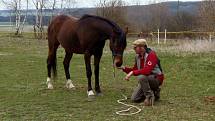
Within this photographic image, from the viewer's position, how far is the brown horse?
8.27 metres

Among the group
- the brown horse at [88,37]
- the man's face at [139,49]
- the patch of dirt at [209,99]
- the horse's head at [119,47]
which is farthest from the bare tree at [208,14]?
the man's face at [139,49]

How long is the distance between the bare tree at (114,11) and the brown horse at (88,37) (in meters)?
31.3

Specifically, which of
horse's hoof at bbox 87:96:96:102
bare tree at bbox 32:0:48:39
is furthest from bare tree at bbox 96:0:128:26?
horse's hoof at bbox 87:96:96:102

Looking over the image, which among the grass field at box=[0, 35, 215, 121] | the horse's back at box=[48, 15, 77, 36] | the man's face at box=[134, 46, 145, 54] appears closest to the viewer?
the grass field at box=[0, 35, 215, 121]

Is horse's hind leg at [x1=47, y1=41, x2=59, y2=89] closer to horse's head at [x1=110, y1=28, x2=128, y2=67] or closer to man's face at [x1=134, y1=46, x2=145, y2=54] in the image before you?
horse's head at [x1=110, y1=28, x2=128, y2=67]

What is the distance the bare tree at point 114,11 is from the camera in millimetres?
42188

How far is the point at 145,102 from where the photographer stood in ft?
25.7

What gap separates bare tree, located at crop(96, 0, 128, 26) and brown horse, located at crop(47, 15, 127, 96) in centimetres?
3131

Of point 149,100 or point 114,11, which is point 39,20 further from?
point 149,100

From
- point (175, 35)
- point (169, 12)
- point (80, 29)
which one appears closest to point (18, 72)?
point (80, 29)

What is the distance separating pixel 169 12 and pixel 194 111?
38394 millimetres

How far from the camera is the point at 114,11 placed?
42.7 metres

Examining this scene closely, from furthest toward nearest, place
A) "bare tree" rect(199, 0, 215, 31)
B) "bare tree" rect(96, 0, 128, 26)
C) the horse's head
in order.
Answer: "bare tree" rect(96, 0, 128, 26), "bare tree" rect(199, 0, 215, 31), the horse's head

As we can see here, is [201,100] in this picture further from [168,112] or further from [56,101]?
[56,101]
